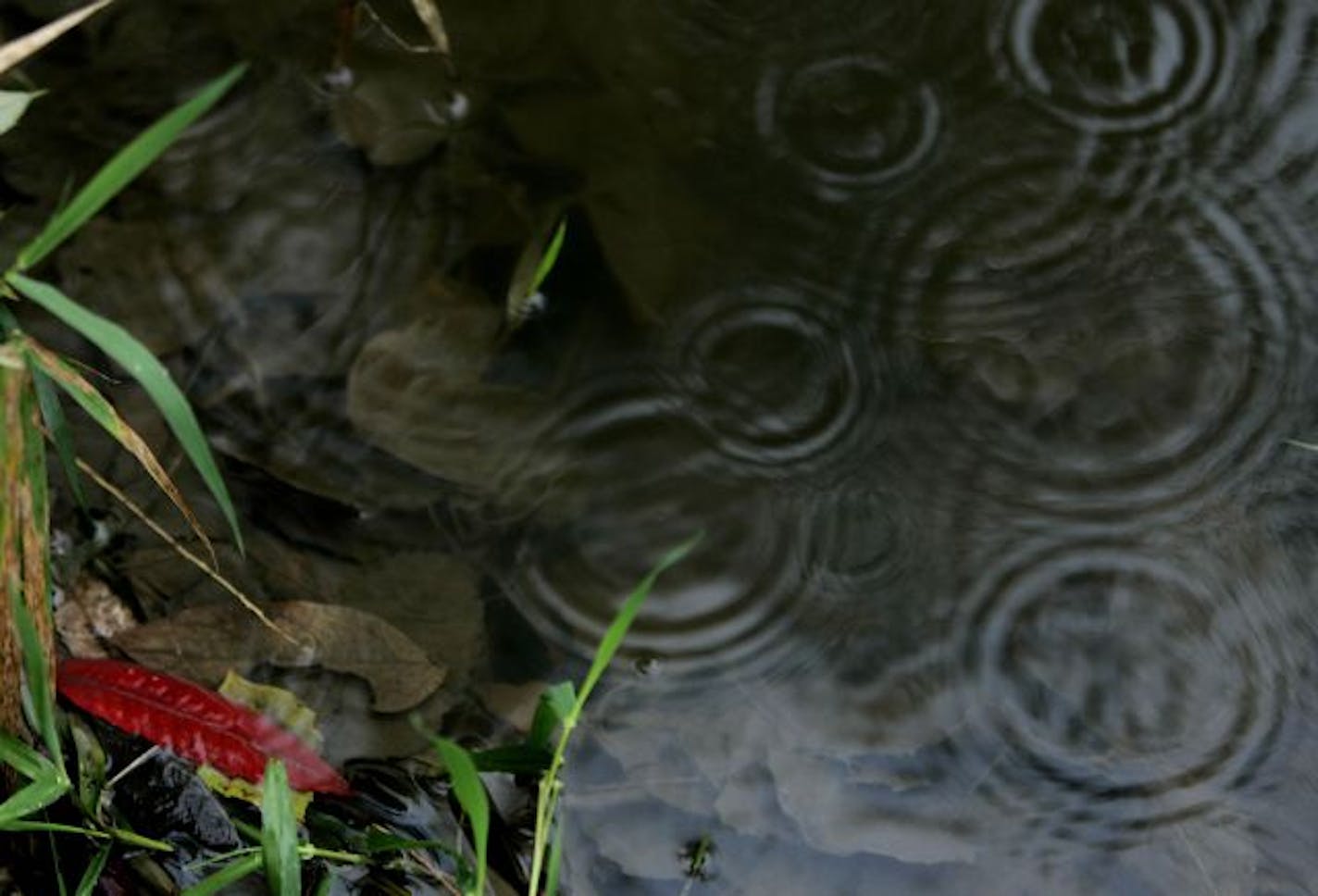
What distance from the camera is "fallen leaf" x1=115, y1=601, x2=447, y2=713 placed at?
1972 mm

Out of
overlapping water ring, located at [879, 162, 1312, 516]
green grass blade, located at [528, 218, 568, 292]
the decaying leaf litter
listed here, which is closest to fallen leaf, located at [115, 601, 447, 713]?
the decaying leaf litter

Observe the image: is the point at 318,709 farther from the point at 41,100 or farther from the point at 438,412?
the point at 41,100

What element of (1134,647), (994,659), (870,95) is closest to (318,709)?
(994,659)

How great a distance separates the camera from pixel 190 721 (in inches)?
73.2

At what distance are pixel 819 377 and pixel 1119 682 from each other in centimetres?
51

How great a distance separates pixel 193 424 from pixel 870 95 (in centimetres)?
115

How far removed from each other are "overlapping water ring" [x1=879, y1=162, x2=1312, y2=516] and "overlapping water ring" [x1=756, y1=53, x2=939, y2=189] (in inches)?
4.1

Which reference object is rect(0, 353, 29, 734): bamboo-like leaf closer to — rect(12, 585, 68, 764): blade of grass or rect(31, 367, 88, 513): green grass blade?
rect(12, 585, 68, 764): blade of grass

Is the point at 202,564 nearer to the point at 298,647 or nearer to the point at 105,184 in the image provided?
the point at 298,647

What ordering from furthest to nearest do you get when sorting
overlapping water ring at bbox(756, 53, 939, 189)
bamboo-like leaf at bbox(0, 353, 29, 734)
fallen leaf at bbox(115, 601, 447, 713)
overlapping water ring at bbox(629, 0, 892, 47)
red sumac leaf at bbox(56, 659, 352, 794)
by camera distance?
overlapping water ring at bbox(629, 0, 892, 47) < overlapping water ring at bbox(756, 53, 939, 189) < fallen leaf at bbox(115, 601, 447, 713) < red sumac leaf at bbox(56, 659, 352, 794) < bamboo-like leaf at bbox(0, 353, 29, 734)

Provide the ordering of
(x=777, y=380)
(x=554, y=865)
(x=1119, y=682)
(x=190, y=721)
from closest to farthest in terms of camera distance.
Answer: (x=554, y=865) < (x=190, y=721) < (x=1119, y=682) < (x=777, y=380)

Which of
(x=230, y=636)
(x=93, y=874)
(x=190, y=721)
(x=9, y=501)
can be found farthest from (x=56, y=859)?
(x=9, y=501)

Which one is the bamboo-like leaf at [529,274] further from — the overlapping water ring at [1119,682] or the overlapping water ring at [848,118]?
the overlapping water ring at [1119,682]

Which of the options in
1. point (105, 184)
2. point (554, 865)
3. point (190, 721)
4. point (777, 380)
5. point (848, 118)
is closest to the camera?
point (105, 184)
